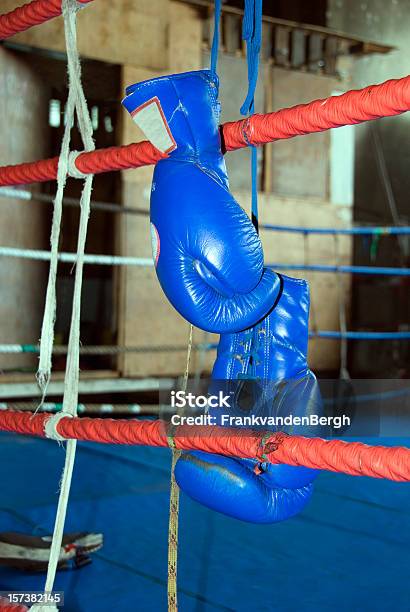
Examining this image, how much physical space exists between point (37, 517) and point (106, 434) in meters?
1.14

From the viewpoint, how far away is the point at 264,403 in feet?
3.52

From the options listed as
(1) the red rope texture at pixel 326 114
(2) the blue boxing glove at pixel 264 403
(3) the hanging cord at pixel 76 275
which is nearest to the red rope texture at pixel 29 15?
(3) the hanging cord at pixel 76 275

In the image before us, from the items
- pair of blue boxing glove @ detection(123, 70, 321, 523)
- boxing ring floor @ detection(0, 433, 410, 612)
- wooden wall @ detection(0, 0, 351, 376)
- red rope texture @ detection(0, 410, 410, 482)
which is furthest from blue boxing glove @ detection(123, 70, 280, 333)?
wooden wall @ detection(0, 0, 351, 376)

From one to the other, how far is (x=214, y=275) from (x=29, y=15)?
66cm

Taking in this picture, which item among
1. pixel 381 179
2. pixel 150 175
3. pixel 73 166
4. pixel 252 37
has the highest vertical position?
pixel 381 179

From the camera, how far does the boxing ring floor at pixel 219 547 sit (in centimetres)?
154

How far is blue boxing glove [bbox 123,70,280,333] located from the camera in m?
1.01

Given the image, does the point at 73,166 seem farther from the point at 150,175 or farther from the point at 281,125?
the point at 150,175

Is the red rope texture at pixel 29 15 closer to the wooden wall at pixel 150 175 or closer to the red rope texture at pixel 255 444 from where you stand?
the red rope texture at pixel 255 444

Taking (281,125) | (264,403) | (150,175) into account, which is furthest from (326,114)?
(150,175)

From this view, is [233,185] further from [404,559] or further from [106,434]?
[106,434]

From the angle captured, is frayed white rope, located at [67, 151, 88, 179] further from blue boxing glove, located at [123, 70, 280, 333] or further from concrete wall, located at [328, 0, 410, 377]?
concrete wall, located at [328, 0, 410, 377]

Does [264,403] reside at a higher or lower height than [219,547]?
higher

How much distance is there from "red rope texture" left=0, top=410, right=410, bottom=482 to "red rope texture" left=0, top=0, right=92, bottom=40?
70cm
